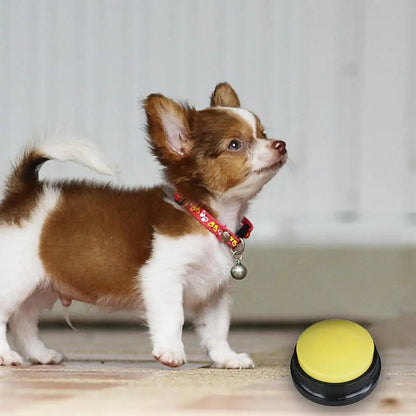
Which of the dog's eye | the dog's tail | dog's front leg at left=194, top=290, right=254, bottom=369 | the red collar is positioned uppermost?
the dog's eye

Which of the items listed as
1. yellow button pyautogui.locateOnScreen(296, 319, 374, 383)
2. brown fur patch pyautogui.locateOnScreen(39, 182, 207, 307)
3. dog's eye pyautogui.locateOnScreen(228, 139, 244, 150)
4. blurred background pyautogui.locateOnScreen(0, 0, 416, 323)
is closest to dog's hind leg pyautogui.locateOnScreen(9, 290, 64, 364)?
brown fur patch pyautogui.locateOnScreen(39, 182, 207, 307)

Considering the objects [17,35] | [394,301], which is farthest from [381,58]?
[17,35]

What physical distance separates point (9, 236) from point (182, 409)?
79 cm

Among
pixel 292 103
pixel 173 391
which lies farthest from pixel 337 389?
pixel 292 103

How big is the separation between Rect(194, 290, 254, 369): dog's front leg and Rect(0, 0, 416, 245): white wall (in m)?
1.54

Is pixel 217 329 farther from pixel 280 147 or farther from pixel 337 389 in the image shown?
pixel 337 389

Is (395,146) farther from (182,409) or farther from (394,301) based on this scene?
(182,409)

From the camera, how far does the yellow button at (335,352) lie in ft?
4.65

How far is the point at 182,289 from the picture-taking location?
6.11 feet

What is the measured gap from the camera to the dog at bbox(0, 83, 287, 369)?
6.06ft

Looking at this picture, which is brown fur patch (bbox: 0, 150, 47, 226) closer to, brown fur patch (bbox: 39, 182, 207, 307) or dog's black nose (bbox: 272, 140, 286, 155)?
brown fur patch (bbox: 39, 182, 207, 307)

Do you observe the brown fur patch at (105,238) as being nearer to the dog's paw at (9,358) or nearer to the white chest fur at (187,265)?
the white chest fur at (187,265)

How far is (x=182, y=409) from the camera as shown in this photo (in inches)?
51.7

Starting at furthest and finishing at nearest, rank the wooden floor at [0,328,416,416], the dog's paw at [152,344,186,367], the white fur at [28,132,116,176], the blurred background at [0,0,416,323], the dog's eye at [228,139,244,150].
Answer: the blurred background at [0,0,416,323] → the white fur at [28,132,116,176] → the dog's eye at [228,139,244,150] → the dog's paw at [152,344,186,367] → the wooden floor at [0,328,416,416]
